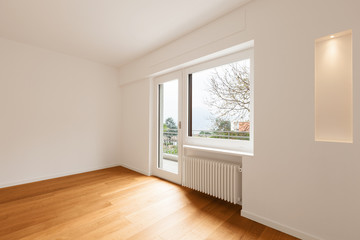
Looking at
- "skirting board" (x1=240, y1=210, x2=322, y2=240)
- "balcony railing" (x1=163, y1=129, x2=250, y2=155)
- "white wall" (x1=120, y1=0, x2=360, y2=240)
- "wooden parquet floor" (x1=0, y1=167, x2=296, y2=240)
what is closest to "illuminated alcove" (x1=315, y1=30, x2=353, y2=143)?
"white wall" (x1=120, y1=0, x2=360, y2=240)

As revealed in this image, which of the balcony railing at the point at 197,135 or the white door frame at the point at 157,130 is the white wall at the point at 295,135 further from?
the white door frame at the point at 157,130

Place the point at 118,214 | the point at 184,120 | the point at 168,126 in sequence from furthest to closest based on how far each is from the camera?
1. the point at 168,126
2. the point at 184,120
3. the point at 118,214

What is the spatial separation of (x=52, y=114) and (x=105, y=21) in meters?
2.41

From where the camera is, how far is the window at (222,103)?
2.44 metres

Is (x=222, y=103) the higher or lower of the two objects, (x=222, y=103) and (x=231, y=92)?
the lower

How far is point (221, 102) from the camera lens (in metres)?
2.72

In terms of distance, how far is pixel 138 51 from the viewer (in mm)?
3639

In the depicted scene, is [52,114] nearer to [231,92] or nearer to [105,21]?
[105,21]

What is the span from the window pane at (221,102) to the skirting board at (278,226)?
98 centimetres

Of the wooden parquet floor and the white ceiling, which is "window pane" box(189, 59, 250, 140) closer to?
the white ceiling

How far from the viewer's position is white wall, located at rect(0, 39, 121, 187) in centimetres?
319

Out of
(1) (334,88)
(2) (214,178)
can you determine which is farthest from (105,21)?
(1) (334,88)

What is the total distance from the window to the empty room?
0.06 feet

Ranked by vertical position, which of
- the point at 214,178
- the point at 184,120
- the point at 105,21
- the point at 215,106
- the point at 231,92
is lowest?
the point at 214,178
